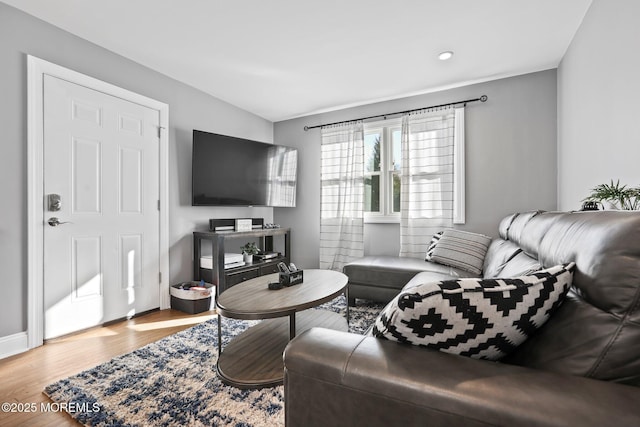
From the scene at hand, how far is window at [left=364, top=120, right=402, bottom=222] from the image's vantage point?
3.73 metres

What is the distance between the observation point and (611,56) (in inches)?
68.2

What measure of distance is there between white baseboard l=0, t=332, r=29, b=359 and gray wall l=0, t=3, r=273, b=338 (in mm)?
39

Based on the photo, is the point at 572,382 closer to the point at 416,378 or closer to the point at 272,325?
the point at 416,378

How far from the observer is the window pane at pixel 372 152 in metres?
3.87

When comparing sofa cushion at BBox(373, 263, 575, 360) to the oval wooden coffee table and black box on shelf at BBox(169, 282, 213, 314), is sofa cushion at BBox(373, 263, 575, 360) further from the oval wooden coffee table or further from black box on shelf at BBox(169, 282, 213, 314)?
black box on shelf at BBox(169, 282, 213, 314)

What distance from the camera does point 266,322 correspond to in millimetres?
2258

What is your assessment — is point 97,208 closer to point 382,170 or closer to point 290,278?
point 290,278

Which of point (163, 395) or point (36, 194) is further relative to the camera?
point (36, 194)

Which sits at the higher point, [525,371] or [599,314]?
[599,314]

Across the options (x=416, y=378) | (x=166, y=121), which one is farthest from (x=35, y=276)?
(x=416, y=378)

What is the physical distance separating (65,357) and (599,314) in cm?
284

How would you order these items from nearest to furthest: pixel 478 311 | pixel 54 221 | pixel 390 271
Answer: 1. pixel 478 311
2. pixel 54 221
3. pixel 390 271

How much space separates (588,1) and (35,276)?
172 inches

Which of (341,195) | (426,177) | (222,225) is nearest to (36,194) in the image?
(222,225)
